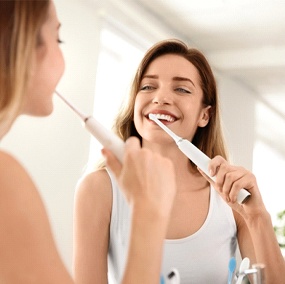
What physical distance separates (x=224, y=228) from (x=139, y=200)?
61 centimetres

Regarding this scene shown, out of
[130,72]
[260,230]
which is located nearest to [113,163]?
[260,230]

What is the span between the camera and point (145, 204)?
2.32 feet

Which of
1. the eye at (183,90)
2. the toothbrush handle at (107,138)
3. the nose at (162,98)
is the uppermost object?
the eye at (183,90)

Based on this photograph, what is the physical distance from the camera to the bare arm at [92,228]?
1.17 metres

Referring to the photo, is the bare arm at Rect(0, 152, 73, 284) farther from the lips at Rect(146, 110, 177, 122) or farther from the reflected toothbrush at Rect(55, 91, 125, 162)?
the lips at Rect(146, 110, 177, 122)

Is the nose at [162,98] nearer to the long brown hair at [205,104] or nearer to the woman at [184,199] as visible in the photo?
the woman at [184,199]

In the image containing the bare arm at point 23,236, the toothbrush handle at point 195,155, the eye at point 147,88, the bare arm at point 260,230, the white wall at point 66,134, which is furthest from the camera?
the white wall at point 66,134

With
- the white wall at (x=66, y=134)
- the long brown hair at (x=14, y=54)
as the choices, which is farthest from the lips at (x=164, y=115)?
the white wall at (x=66, y=134)

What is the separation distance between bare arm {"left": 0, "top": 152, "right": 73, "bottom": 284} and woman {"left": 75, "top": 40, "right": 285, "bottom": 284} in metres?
0.50

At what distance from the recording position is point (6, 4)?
27.0 inches

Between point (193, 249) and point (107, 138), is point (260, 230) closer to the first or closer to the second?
point (193, 249)

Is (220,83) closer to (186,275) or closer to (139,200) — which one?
(186,275)

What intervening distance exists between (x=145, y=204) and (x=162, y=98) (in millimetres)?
606

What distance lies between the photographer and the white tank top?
116 centimetres
